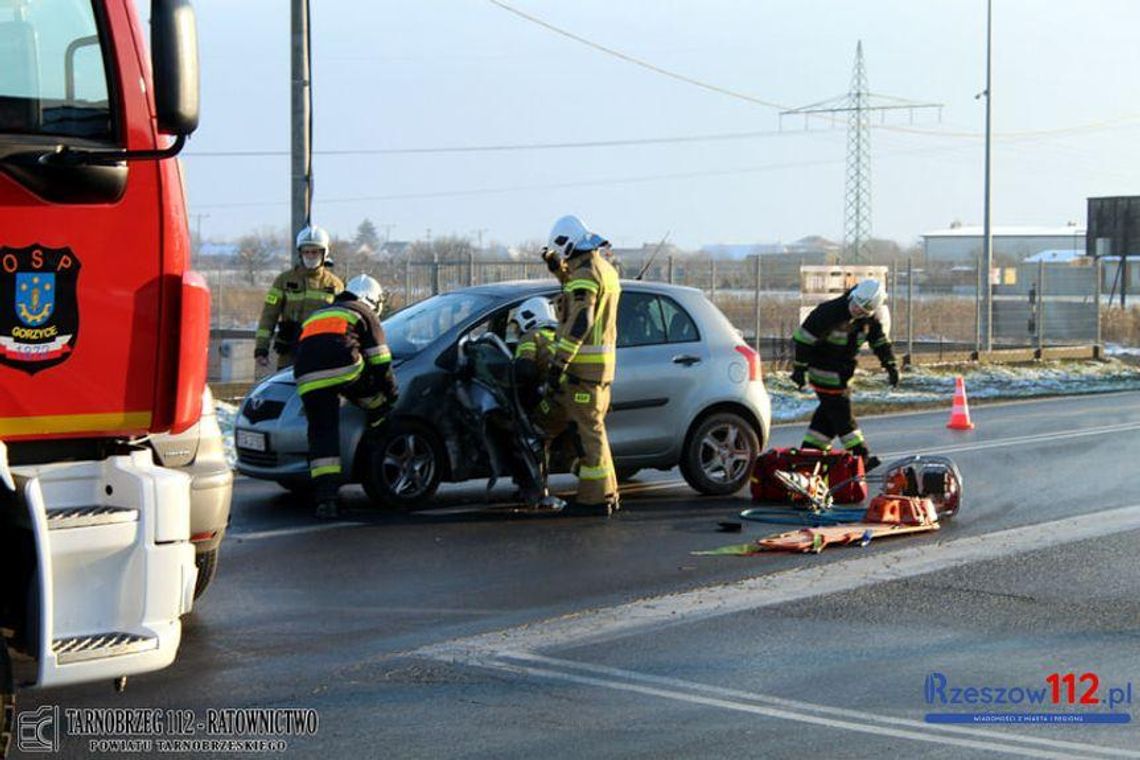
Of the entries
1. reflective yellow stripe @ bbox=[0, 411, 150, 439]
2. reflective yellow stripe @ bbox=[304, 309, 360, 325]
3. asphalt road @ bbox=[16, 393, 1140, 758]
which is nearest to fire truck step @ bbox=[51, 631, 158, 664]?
reflective yellow stripe @ bbox=[0, 411, 150, 439]

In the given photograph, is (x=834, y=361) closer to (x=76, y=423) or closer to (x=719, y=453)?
(x=719, y=453)

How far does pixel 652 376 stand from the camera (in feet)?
40.0

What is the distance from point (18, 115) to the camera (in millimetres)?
5289

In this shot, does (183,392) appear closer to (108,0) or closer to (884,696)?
(108,0)

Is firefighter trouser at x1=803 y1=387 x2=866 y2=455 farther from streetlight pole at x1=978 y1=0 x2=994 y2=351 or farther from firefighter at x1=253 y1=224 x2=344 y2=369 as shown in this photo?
streetlight pole at x1=978 y1=0 x2=994 y2=351

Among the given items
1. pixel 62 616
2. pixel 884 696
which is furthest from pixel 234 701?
pixel 884 696

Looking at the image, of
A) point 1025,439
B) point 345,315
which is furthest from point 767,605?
point 1025,439

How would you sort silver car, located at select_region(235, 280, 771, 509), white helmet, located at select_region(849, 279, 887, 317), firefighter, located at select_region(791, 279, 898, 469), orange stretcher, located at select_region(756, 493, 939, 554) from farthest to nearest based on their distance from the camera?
firefighter, located at select_region(791, 279, 898, 469) → white helmet, located at select_region(849, 279, 887, 317) → silver car, located at select_region(235, 280, 771, 509) → orange stretcher, located at select_region(756, 493, 939, 554)

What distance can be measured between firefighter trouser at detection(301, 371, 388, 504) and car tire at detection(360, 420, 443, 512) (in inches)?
11.6

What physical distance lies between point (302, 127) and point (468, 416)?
20.6 ft

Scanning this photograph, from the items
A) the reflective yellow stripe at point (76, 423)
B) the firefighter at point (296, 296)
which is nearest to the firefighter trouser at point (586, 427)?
the firefighter at point (296, 296)

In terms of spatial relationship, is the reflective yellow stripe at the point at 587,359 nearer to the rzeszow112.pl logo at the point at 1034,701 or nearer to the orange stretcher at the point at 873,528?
the orange stretcher at the point at 873,528

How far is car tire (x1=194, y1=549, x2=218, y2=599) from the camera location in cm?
773

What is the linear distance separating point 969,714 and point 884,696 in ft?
1.20
